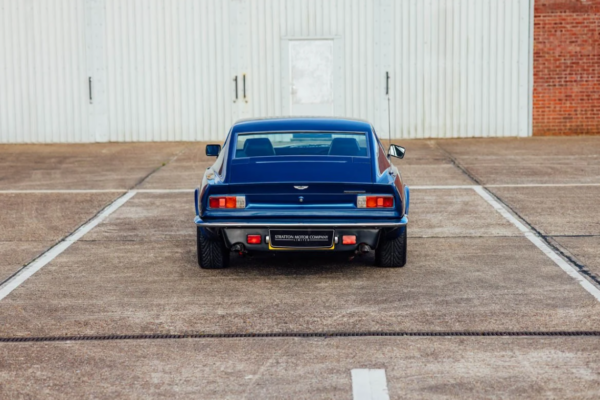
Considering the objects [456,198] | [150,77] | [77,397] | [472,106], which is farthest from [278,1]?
[77,397]

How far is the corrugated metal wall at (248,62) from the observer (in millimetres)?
23406

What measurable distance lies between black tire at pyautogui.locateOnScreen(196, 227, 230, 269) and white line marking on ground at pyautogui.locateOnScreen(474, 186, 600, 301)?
10.2 ft

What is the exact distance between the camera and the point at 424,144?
22547mm

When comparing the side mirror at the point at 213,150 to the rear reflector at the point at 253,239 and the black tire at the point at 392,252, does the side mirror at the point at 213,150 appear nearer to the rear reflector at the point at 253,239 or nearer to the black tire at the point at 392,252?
the rear reflector at the point at 253,239

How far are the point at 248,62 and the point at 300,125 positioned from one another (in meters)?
14.2

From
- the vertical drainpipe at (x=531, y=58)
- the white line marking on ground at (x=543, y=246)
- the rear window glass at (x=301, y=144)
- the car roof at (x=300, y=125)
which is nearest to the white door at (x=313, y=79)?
the vertical drainpipe at (x=531, y=58)

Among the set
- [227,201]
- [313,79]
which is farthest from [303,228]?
[313,79]

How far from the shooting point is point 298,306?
790cm

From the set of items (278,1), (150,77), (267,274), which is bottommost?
(267,274)

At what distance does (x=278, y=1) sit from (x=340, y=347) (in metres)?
17.6

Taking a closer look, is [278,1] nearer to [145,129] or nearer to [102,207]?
[145,129]

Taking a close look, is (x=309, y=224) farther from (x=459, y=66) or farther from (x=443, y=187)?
(x=459, y=66)

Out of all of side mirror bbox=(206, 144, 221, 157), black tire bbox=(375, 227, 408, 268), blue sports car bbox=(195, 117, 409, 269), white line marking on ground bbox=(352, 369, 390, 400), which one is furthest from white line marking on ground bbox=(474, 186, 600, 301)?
side mirror bbox=(206, 144, 221, 157)

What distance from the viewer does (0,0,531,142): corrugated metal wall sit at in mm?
23406
